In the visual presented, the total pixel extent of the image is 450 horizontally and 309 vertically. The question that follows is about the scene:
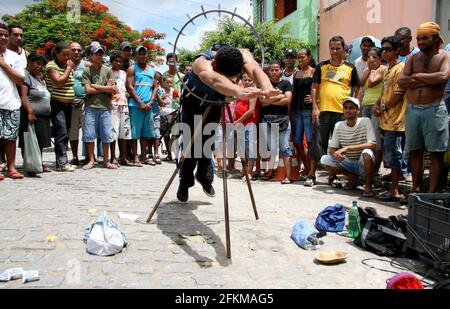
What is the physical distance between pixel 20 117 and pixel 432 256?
592 cm

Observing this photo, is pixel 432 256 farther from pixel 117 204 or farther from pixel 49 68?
pixel 49 68

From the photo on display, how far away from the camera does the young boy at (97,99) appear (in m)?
7.57

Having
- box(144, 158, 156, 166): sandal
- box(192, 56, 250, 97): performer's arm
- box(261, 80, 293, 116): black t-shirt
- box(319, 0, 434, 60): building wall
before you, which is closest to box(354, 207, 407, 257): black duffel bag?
box(192, 56, 250, 97): performer's arm

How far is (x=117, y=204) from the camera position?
525 centimetres

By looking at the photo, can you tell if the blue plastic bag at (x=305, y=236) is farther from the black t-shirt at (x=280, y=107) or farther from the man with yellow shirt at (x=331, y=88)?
the black t-shirt at (x=280, y=107)

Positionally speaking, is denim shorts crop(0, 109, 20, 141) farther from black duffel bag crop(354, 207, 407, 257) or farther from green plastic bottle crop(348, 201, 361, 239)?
black duffel bag crop(354, 207, 407, 257)

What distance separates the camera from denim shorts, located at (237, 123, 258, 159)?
24.4 feet

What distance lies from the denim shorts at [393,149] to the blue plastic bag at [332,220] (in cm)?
183

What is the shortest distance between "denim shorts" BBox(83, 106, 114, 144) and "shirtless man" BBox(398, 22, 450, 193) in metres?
4.93

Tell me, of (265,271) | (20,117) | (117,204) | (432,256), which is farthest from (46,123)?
(432,256)

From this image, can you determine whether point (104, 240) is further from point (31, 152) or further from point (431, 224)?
point (31, 152)

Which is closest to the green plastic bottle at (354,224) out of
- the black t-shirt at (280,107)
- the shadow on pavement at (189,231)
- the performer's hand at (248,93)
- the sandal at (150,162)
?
the shadow on pavement at (189,231)

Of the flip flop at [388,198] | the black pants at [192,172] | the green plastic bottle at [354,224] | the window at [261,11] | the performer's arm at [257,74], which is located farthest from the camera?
the window at [261,11]

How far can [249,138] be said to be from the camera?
7.45 meters
